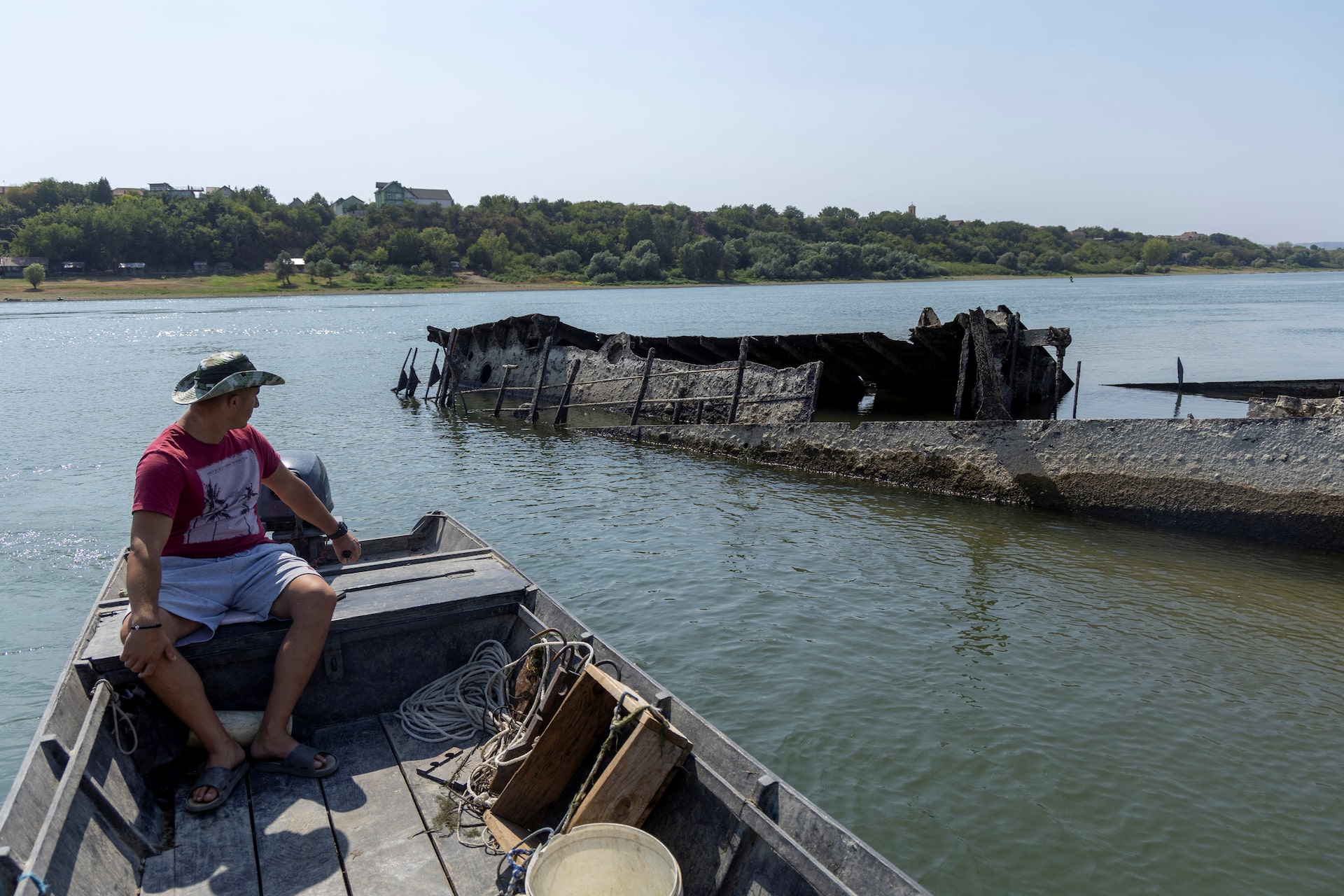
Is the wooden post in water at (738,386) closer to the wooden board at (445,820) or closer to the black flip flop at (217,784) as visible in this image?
the wooden board at (445,820)

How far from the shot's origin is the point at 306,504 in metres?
5.41

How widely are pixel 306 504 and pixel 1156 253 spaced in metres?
199

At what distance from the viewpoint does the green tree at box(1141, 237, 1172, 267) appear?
172 metres

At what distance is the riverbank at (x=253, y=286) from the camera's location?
10106 centimetres

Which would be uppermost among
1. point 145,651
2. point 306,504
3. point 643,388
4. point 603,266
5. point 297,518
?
point 603,266

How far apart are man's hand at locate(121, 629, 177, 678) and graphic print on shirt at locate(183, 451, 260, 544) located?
645 mm

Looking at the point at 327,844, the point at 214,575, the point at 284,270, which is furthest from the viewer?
the point at 284,270

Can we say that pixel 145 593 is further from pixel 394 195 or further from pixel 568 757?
pixel 394 195

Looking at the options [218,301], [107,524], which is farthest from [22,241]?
[107,524]

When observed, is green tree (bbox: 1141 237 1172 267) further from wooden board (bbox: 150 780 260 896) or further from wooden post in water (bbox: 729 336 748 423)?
wooden board (bbox: 150 780 260 896)

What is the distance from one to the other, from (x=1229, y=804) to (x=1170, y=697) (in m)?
1.53

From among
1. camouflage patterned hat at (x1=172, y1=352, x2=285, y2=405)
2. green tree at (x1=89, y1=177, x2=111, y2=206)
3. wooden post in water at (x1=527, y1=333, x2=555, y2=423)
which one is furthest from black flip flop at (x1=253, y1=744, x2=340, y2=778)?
green tree at (x1=89, y1=177, x2=111, y2=206)

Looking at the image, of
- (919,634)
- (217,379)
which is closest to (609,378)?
(919,634)

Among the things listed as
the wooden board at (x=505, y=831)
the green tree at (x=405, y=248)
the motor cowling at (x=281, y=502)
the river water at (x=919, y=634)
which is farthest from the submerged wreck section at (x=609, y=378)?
the green tree at (x=405, y=248)
